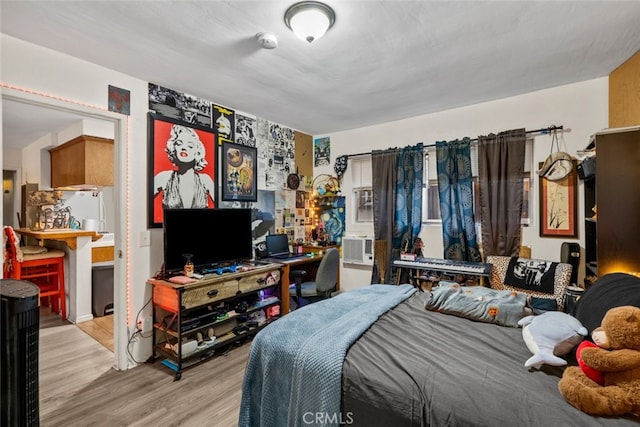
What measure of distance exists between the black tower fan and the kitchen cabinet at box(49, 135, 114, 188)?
358 centimetres

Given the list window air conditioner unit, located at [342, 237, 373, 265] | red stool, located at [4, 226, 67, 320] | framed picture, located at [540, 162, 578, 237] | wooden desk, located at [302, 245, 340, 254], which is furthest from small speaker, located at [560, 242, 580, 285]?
red stool, located at [4, 226, 67, 320]

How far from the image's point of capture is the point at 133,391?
2.26m

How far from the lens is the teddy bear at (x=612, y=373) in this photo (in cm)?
100

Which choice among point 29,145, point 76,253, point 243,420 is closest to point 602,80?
point 243,420

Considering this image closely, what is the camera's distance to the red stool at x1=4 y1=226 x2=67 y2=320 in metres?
3.48

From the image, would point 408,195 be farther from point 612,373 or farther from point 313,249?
point 612,373

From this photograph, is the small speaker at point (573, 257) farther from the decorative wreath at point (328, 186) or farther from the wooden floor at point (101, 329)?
the wooden floor at point (101, 329)

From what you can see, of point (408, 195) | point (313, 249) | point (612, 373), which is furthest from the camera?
point (313, 249)

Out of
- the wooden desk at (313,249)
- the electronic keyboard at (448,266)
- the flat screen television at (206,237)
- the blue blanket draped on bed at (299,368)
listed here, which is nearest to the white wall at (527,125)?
the electronic keyboard at (448,266)

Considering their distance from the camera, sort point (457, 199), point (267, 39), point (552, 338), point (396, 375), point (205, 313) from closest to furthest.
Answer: point (396, 375) → point (552, 338) → point (267, 39) → point (205, 313) → point (457, 199)

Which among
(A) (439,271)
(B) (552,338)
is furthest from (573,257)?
(B) (552,338)

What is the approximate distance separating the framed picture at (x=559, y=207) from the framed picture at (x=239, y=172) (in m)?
3.18

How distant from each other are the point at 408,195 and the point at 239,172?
210cm

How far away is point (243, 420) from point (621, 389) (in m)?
1.66
